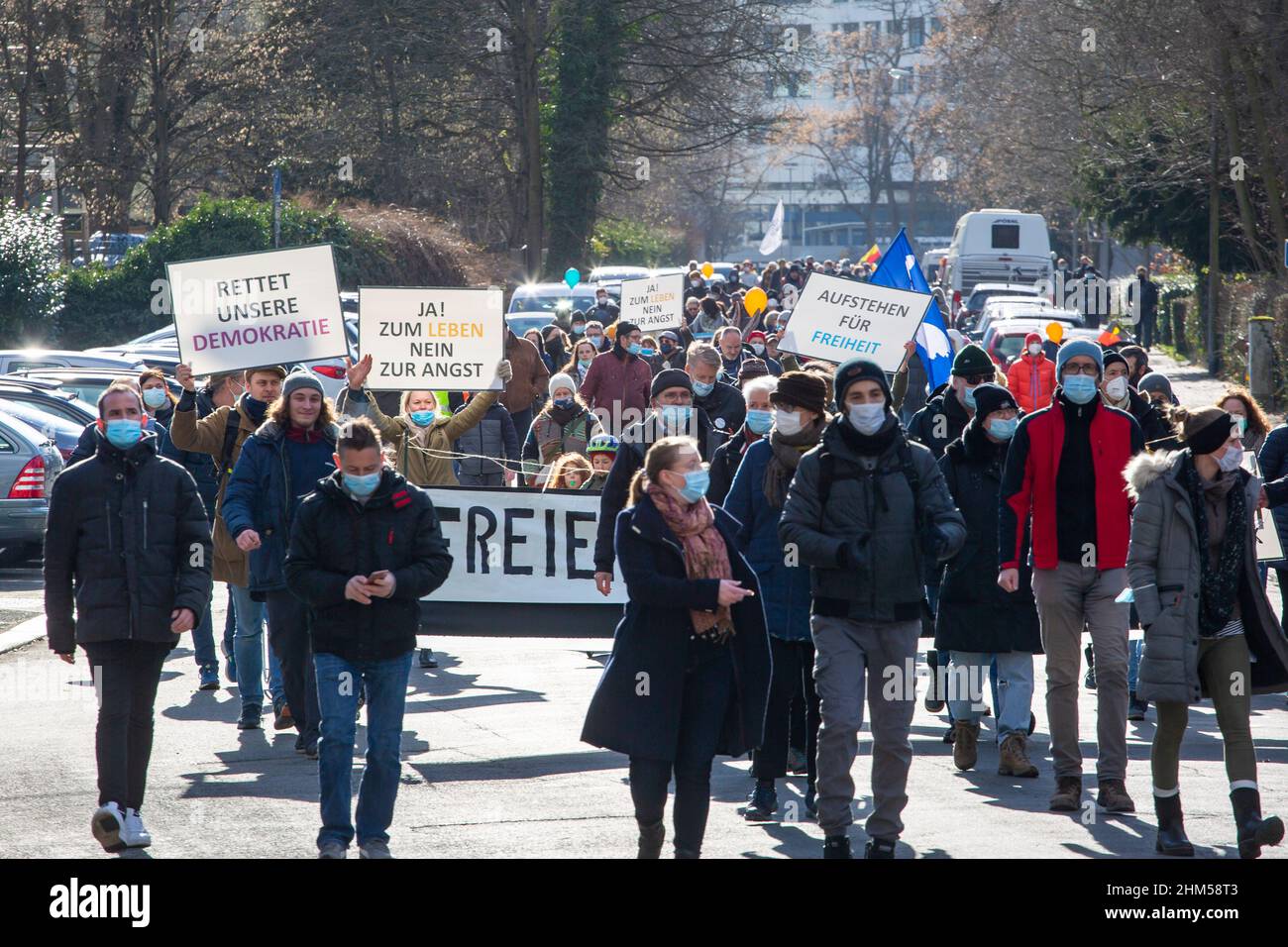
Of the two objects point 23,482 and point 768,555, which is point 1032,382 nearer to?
point 768,555

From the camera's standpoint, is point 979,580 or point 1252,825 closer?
point 1252,825

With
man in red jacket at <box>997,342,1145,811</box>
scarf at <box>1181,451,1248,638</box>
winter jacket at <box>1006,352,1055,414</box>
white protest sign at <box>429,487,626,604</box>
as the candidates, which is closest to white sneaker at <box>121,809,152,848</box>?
white protest sign at <box>429,487,626,604</box>

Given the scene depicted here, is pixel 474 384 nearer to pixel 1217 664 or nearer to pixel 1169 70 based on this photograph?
pixel 1217 664

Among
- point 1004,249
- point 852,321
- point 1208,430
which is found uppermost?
point 1004,249

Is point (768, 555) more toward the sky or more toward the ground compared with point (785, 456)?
more toward the ground

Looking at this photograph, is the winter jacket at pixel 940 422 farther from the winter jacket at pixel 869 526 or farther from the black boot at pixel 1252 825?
the black boot at pixel 1252 825

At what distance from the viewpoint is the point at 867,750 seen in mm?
9203

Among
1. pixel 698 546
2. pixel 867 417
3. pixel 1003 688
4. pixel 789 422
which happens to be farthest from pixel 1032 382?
pixel 698 546

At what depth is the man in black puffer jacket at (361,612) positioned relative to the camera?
6.81 metres

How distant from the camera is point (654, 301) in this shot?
2102 centimetres

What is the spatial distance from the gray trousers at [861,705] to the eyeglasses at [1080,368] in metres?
1.60

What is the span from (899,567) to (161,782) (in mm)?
3550

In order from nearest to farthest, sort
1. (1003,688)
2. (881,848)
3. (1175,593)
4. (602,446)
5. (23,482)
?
(881,848) < (1175,593) < (1003,688) < (602,446) < (23,482)

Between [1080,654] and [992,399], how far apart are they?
1.47 meters
